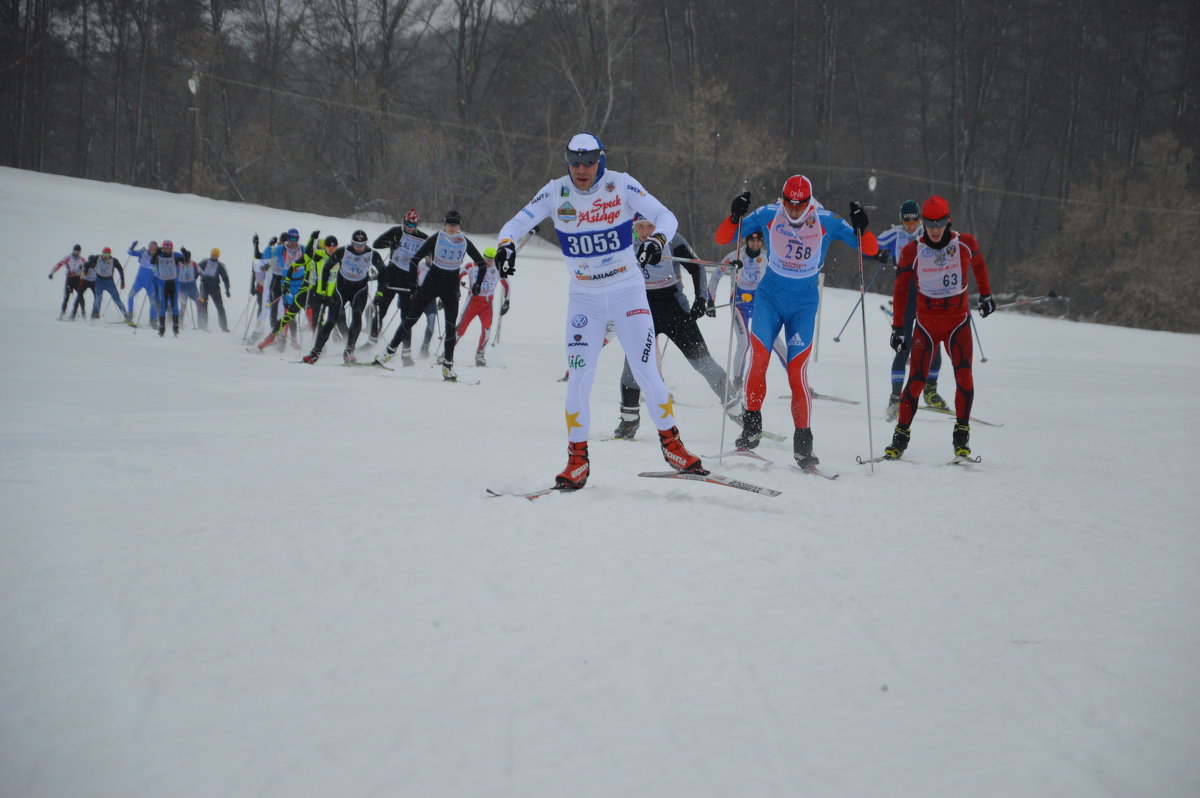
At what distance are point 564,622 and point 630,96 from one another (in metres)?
38.7

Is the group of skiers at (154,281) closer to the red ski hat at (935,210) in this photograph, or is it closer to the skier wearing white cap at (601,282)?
the skier wearing white cap at (601,282)

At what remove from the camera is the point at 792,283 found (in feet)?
22.4

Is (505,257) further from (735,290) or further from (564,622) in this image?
(735,290)

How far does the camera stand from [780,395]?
1270 cm

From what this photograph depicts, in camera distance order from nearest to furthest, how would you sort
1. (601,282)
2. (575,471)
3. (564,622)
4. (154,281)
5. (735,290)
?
(564,622), (575,471), (601,282), (735,290), (154,281)

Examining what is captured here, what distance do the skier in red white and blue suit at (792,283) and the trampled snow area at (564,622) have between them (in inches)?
23.9

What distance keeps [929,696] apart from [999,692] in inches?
9.0

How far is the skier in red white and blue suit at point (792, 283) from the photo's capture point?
21.9 ft

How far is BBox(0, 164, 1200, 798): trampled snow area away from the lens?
2295mm

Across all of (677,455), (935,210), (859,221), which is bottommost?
(677,455)

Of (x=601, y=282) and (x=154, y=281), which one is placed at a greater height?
(x=154, y=281)

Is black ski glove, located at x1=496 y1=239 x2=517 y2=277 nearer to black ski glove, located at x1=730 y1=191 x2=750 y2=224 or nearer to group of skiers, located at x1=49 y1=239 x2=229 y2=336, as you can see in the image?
black ski glove, located at x1=730 y1=191 x2=750 y2=224

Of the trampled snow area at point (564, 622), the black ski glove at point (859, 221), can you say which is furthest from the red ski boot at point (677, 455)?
the black ski glove at point (859, 221)

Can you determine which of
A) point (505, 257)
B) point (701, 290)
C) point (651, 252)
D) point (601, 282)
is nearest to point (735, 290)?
point (701, 290)
